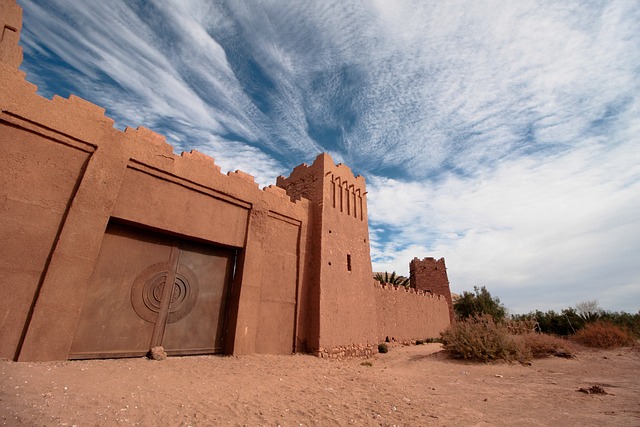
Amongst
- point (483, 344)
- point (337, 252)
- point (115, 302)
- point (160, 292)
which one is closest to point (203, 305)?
point (160, 292)

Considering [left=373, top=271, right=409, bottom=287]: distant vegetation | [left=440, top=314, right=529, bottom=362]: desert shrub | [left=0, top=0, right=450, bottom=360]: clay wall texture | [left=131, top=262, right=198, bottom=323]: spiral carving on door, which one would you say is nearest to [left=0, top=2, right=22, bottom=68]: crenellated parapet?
[left=0, top=0, right=450, bottom=360]: clay wall texture

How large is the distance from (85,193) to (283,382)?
523 cm

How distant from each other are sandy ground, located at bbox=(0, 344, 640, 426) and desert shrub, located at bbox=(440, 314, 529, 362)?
75.7 inches

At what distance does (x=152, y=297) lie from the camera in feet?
21.8

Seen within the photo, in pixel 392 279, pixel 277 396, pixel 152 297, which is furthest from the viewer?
pixel 392 279

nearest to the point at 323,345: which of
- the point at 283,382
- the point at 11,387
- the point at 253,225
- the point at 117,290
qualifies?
the point at 283,382

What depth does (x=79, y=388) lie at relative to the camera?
3.85m

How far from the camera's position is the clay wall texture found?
5020mm

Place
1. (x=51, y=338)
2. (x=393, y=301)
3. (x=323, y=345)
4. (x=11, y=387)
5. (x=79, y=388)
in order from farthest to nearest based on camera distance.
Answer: (x=393, y=301) → (x=323, y=345) → (x=51, y=338) → (x=79, y=388) → (x=11, y=387)

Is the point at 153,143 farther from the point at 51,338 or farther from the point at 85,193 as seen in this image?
the point at 51,338

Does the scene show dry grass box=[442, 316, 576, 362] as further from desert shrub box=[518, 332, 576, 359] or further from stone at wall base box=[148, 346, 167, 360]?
stone at wall base box=[148, 346, 167, 360]

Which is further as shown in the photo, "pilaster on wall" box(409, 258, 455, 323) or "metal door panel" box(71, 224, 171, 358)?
"pilaster on wall" box(409, 258, 455, 323)

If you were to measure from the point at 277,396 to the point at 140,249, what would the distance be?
434 cm

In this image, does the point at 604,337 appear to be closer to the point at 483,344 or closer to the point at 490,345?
the point at 490,345
